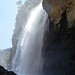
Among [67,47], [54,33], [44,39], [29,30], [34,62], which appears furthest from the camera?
[29,30]

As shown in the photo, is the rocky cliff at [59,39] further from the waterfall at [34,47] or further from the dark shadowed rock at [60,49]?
the waterfall at [34,47]

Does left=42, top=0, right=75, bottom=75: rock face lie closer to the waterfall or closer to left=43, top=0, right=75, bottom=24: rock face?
left=43, top=0, right=75, bottom=24: rock face

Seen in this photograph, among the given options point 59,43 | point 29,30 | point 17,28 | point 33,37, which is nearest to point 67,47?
point 59,43

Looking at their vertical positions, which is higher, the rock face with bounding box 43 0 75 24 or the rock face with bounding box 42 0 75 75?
the rock face with bounding box 43 0 75 24

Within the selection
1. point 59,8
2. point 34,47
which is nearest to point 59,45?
point 59,8

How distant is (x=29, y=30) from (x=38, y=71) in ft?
16.3

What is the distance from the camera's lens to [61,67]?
61.8 ft

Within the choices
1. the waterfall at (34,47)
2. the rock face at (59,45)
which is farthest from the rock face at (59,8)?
the waterfall at (34,47)

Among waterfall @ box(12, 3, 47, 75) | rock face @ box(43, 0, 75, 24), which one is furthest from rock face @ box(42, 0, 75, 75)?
waterfall @ box(12, 3, 47, 75)

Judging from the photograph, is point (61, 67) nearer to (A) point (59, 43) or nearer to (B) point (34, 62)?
(A) point (59, 43)

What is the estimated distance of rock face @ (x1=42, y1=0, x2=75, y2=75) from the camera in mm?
17672

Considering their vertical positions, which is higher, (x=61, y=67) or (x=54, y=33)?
(x=54, y=33)

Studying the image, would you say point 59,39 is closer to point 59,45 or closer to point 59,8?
point 59,45

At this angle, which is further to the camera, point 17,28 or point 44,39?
point 17,28
